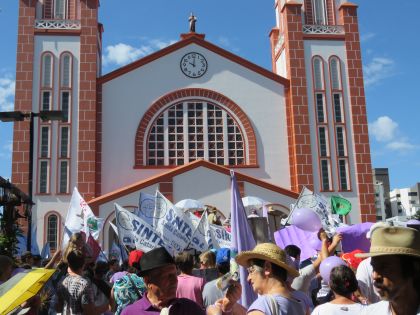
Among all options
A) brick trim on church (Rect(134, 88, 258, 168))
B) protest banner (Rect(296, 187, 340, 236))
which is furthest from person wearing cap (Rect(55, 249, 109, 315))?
brick trim on church (Rect(134, 88, 258, 168))

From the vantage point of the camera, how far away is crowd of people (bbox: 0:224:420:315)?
252 centimetres

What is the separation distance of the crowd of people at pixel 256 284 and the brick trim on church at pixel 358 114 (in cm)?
1936

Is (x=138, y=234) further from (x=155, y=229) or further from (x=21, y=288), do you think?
(x=21, y=288)

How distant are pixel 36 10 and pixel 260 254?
2504 centimetres

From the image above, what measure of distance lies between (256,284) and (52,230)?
69.2 feet

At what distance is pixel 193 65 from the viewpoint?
2634cm

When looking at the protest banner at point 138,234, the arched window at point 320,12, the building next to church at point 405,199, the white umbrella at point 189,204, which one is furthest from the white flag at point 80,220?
the building next to church at point 405,199

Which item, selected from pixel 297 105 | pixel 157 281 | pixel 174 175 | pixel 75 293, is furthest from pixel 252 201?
pixel 157 281

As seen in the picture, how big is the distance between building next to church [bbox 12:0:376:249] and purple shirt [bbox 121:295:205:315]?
794 inches

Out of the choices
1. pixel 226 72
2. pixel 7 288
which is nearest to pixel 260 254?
pixel 7 288

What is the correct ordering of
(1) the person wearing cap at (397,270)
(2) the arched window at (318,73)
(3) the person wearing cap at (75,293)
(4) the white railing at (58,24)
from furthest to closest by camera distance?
(2) the arched window at (318,73) → (4) the white railing at (58,24) → (3) the person wearing cap at (75,293) → (1) the person wearing cap at (397,270)

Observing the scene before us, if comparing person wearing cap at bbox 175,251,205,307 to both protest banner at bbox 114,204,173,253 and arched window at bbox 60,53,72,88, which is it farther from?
arched window at bbox 60,53,72,88

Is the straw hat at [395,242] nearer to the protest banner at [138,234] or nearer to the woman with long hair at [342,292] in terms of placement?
the woman with long hair at [342,292]

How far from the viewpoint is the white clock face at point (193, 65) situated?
26219mm
